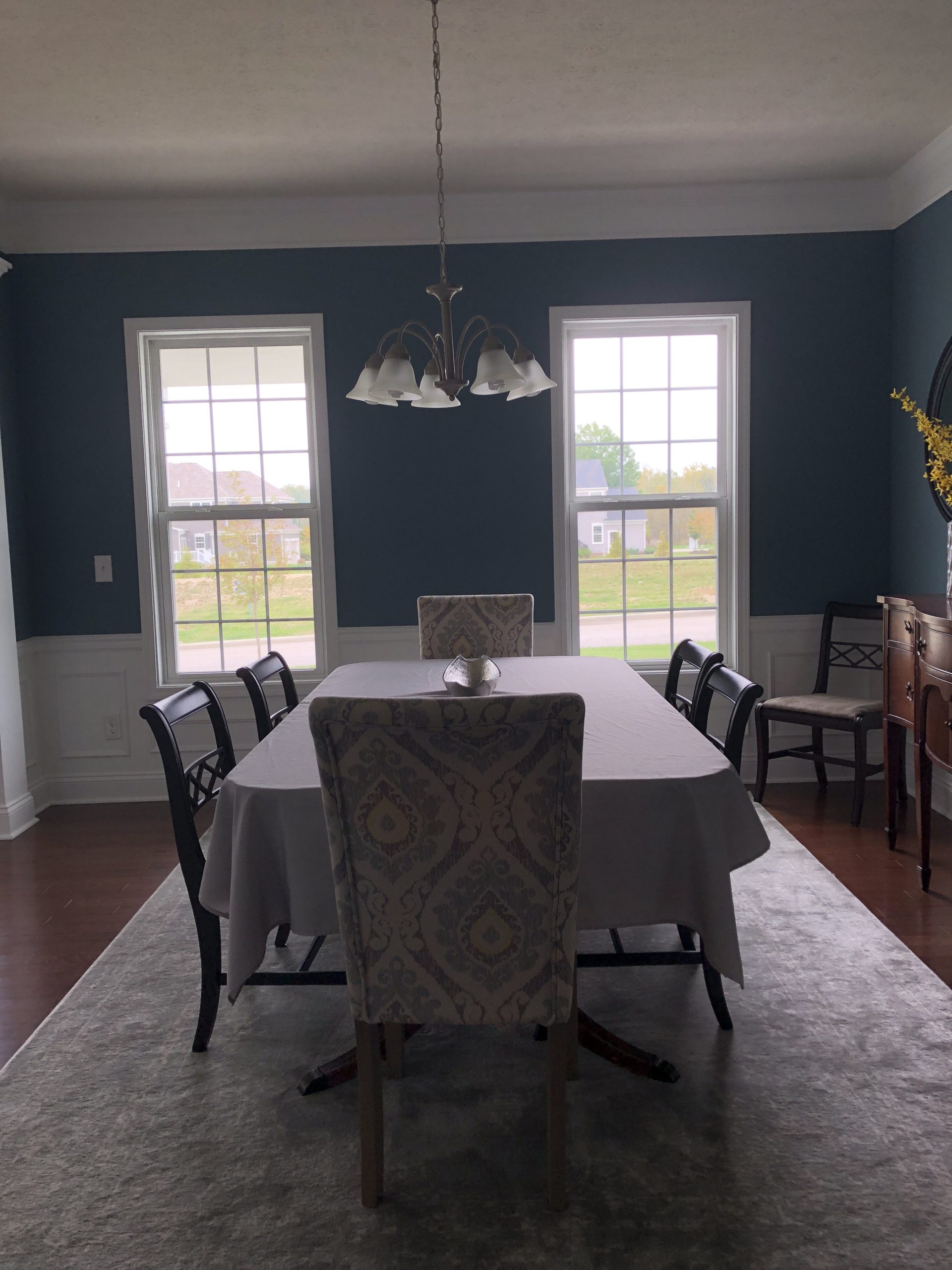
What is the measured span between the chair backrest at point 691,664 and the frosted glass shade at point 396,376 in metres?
1.12

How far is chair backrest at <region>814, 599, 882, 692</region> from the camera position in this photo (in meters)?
4.54

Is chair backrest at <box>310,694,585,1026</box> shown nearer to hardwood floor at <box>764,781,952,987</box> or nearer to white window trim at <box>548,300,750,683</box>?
hardwood floor at <box>764,781,952,987</box>

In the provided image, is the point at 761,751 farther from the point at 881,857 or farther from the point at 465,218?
the point at 465,218

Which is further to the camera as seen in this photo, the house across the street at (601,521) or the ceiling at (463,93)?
the house across the street at (601,521)

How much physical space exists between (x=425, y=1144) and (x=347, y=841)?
2.54ft

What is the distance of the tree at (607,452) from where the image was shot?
15.5ft

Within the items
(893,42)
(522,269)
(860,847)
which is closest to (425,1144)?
(860,847)

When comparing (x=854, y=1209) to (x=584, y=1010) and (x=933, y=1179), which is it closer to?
(x=933, y=1179)

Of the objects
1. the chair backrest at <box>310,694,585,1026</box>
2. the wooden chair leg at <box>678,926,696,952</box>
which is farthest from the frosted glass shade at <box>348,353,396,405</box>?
the wooden chair leg at <box>678,926,696,952</box>

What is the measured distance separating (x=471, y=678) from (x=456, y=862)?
1.22 m

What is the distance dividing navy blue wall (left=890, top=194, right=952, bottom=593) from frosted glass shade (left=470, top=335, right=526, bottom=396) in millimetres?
2489

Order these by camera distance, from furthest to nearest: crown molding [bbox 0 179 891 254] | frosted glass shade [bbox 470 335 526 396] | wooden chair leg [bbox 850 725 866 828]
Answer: crown molding [bbox 0 179 891 254], wooden chair leg [bbox 850 725 866 828], frosted glass shade [bbox 470 335 526 396]

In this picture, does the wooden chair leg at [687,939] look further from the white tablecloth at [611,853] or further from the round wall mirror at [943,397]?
the round wall mirror at [943,397]

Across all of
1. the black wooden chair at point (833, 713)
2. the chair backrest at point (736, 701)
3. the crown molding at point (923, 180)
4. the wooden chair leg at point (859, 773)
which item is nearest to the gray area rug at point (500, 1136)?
the chair backrest at point (736, 701)
